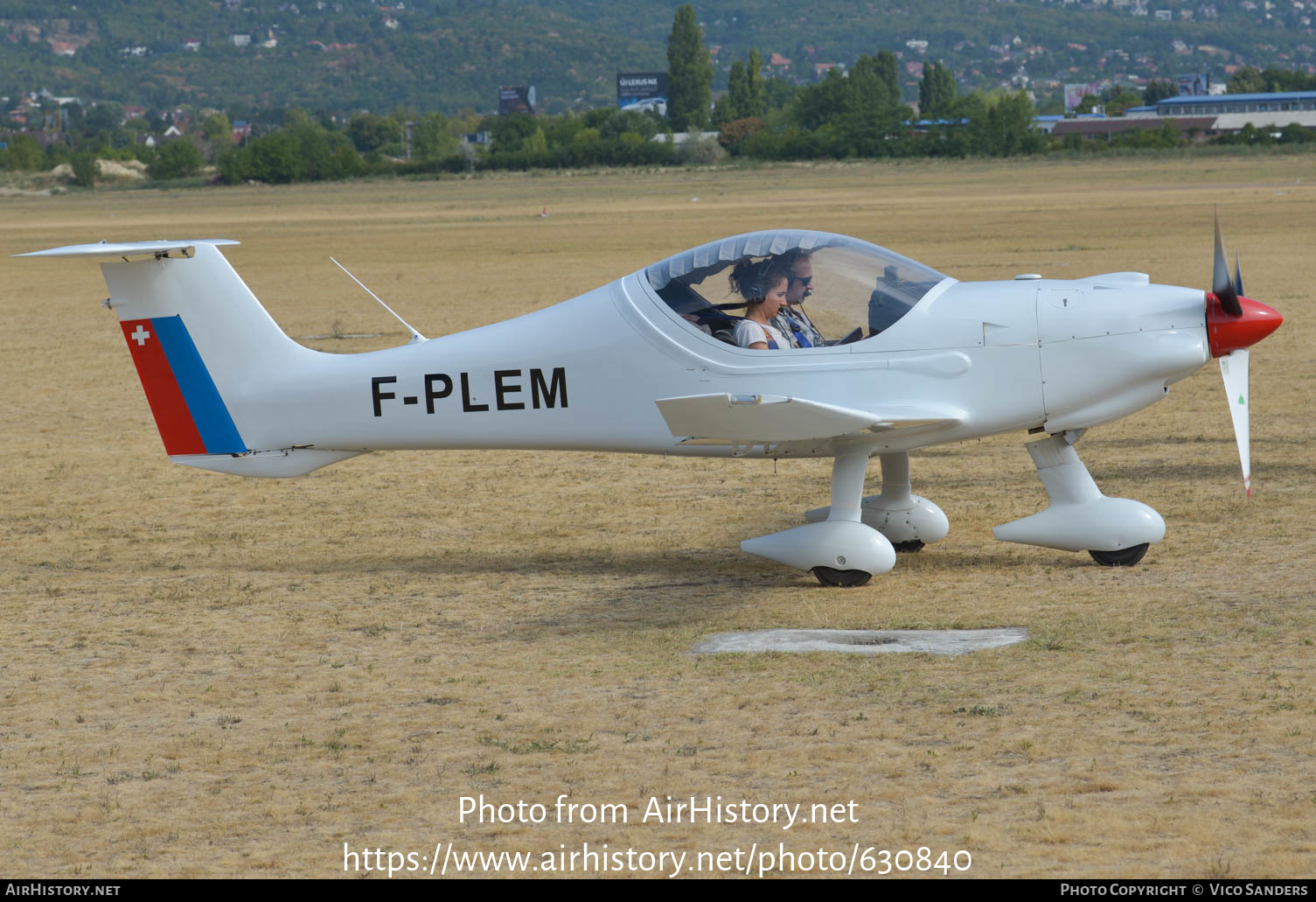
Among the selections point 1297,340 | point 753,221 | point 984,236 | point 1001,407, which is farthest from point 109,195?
point 1001,407

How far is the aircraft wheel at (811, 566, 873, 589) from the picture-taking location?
9914mm

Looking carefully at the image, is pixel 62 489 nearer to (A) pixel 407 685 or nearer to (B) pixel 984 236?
(A) pixel 407 685

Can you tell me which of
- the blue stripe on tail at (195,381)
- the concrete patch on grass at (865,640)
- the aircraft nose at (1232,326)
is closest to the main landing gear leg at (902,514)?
the concrete patch on grass at (865,640)

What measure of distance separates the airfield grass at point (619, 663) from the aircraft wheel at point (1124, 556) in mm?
155

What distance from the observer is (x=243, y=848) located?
5.97 meters

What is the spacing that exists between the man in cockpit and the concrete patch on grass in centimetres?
208

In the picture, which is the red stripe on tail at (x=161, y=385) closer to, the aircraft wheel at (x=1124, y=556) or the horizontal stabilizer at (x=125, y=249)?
the horizontal stabilizer at (x=125, y=249)

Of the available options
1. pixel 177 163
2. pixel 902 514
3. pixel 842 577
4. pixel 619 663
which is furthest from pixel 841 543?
pixel 177 163

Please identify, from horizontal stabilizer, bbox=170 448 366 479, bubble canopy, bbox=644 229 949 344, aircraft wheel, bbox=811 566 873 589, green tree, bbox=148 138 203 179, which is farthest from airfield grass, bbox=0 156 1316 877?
green tree, bbox=148 138 203 179

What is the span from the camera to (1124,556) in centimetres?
1004

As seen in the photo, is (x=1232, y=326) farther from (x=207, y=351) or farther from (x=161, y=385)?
(x=161, y=385)

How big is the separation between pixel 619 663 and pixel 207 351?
433 centimetres

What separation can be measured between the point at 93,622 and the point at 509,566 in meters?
2.82

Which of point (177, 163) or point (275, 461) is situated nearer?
point (275, 461)
